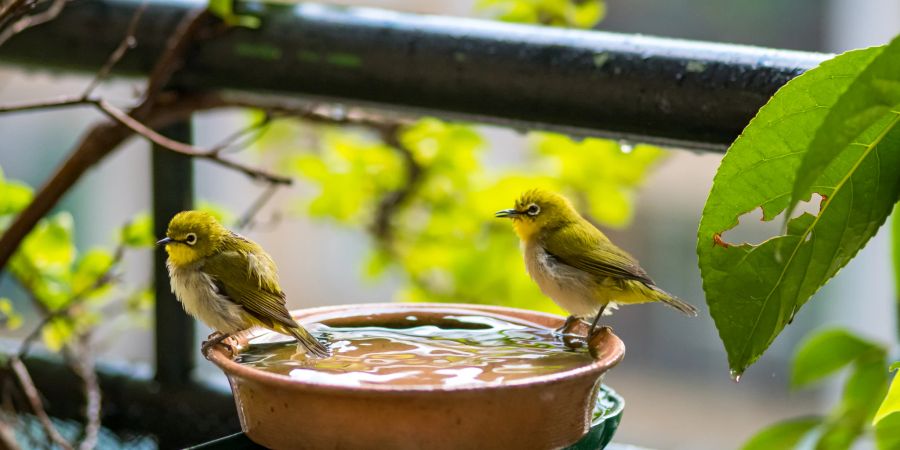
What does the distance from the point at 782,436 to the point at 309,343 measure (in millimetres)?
597

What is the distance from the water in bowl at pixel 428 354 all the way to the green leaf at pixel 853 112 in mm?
447

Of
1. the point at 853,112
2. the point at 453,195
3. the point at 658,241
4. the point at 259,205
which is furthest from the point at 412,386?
the point at 658,241

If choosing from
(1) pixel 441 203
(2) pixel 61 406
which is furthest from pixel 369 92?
(1) pixel 441 203

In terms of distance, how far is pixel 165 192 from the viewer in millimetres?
1991

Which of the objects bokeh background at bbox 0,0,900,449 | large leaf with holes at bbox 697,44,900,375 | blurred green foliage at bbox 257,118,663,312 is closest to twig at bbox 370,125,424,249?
blurred green foliage at bbox 257,118,663,312

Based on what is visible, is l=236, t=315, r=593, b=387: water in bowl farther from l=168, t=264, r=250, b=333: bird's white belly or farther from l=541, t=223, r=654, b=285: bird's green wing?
l=541, t=223, r=654, b=285: bird's green wing

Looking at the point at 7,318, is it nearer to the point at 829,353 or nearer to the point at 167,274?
the point at 167,274

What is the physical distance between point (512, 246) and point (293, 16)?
123 centimetres

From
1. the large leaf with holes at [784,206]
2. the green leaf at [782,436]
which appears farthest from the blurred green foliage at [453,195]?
the green leaf at [782,436]

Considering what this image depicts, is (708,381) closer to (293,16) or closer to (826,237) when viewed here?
(293,16)

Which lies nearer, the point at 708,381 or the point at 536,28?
the point at 536,28

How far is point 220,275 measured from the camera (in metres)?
1.47

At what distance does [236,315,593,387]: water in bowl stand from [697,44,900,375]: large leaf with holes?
0.83 feet

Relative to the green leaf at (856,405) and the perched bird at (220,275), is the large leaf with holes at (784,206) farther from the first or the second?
the perched bird at (220,275)
